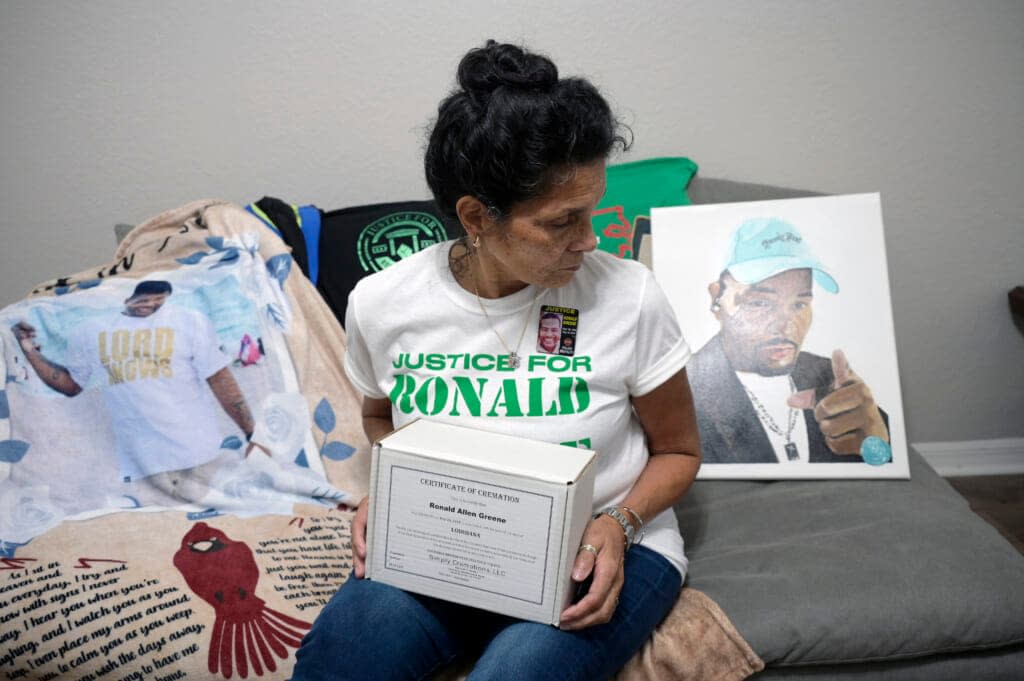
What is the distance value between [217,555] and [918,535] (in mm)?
1144

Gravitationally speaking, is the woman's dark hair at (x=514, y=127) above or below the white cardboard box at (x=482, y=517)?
above

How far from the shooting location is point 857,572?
1199mm

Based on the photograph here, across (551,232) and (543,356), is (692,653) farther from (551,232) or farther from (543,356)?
(551,232)

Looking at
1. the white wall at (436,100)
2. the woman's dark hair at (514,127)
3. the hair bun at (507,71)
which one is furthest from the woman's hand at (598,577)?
the white wall at (436,100)

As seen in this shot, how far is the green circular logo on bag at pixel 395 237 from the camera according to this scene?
1.68 meters

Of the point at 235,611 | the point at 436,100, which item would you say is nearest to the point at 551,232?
the point at 235,611

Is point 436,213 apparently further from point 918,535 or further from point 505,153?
point 918,535

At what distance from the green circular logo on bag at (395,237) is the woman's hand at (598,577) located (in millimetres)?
894

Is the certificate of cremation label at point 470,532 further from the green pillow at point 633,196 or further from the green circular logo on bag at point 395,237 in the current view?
Result: the green pillow at point 633,196

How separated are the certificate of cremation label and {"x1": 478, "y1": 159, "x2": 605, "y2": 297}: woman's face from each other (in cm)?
30

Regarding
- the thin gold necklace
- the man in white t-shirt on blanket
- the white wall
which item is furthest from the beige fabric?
the white wall

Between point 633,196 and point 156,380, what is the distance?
1088 millimetres

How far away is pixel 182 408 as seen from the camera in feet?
4.83

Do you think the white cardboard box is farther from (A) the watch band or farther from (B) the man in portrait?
(B) the man in portrait
